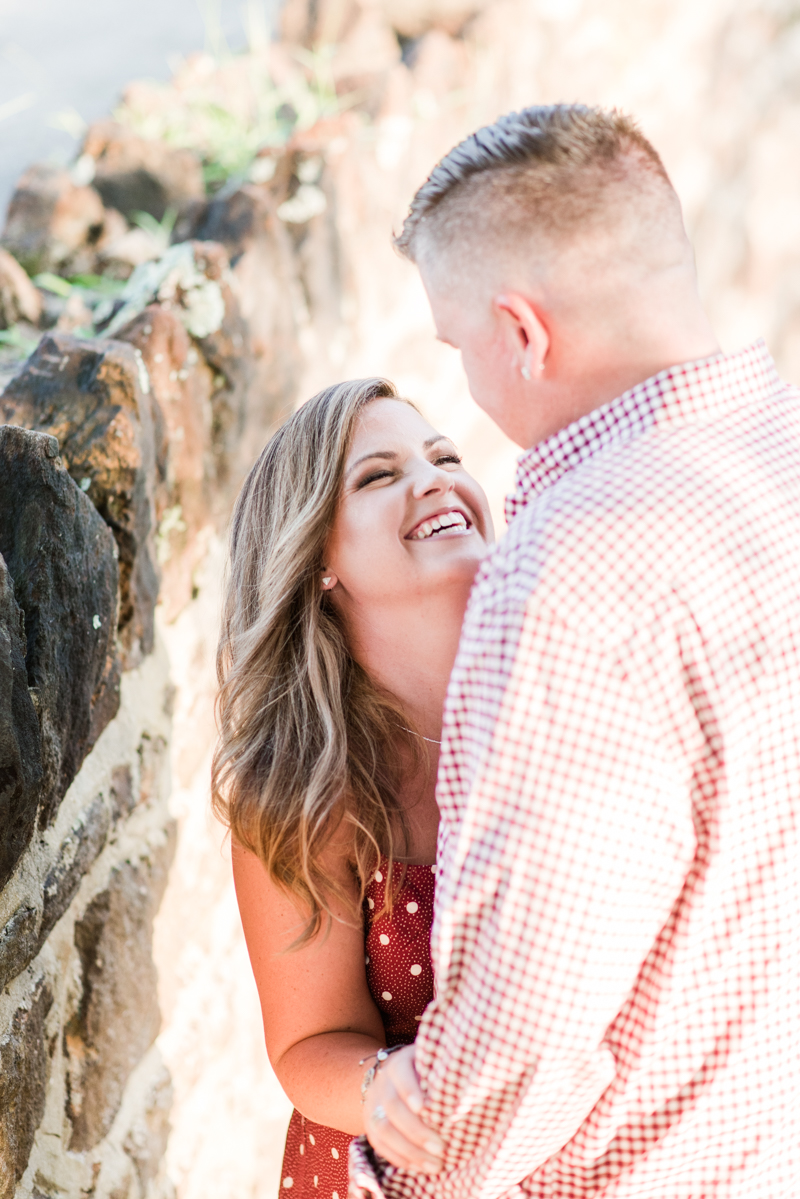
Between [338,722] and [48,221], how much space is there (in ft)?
5.43

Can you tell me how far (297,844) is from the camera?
1.57 m

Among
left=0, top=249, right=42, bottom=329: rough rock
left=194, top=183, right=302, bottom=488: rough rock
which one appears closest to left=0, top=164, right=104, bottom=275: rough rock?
left=0, top=249, right=42, bottom=329: rough rock

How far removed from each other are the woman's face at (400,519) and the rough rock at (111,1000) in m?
0.57

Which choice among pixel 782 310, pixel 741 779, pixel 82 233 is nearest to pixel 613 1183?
pixel 741 779

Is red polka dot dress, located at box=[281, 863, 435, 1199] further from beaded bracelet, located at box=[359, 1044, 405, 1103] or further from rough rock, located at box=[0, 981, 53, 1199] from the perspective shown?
rough rock, located at box=[0, 981, 53, 1199]

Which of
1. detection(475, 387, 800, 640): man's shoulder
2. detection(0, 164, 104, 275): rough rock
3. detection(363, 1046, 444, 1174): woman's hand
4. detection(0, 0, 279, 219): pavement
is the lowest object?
detection(363, 1046, 444, 1174): woman's hand

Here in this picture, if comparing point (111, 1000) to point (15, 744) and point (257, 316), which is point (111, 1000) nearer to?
point (15, 744)

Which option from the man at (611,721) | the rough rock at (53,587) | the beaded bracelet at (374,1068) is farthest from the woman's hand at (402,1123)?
the rough rock at (53,587)

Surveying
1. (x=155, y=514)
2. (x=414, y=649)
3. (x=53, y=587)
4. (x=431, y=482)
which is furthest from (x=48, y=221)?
(x=53, y=587)

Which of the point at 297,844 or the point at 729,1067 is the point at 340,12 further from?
the point at 729,1067

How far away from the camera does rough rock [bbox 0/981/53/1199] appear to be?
1119 mm

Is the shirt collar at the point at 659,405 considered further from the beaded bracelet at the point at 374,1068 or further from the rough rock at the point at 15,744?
the beaded bracelet at the point at 374,1068

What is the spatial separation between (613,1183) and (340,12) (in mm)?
4731

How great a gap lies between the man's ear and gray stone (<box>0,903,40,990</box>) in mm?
795
